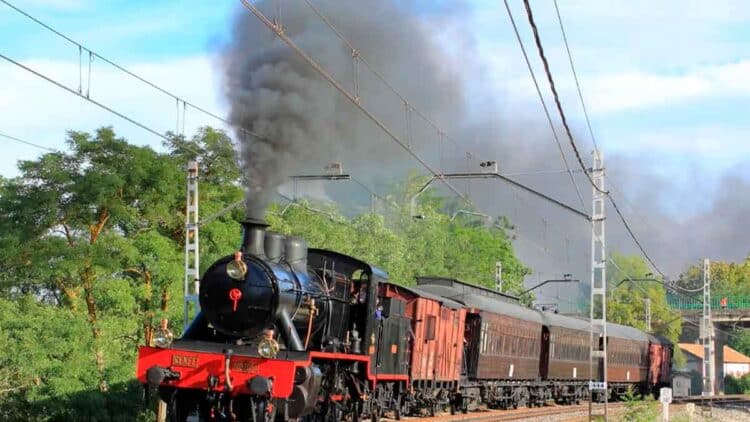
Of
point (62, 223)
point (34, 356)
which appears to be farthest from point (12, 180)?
point (34, 356)

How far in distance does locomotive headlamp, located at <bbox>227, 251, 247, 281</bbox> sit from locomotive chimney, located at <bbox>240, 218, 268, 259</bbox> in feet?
1.18

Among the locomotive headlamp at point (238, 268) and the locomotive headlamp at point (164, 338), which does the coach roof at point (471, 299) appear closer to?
the locomotive headlamp at point (238, 268)

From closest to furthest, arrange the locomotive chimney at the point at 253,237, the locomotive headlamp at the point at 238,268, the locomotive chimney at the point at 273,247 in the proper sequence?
the locomotive headlamp at the point at 238,268
the locomotive chimney at the point at 253,237
the locomotive chimney at the point at 273,247

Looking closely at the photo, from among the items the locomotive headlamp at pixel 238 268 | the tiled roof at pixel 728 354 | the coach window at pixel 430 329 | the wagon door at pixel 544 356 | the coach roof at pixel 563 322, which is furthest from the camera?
the tiled roof at pixel 728 354

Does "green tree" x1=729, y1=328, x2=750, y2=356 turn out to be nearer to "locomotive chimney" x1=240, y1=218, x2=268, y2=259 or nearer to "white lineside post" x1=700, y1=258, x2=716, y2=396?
"white lineside post" x1=700, y1=258, x2=716, y2=396

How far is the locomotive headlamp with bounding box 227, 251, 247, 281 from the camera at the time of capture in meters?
13.2

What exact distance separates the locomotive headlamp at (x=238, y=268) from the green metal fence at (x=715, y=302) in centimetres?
5723

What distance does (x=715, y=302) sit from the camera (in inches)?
3209

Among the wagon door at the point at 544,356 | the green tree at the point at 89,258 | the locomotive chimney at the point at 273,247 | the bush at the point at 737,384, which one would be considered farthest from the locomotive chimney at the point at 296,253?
the bush at the point at 737,384

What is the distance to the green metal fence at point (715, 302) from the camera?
7234 cm

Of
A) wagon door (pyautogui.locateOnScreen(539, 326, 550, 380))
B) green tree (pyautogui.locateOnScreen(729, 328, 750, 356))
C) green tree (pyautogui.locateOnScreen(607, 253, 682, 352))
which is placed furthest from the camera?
green tree (pyautogui.locateOnScreen(729, 328, 750, 356))

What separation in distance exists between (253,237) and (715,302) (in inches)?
2954

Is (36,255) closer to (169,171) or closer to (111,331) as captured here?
(111,331)

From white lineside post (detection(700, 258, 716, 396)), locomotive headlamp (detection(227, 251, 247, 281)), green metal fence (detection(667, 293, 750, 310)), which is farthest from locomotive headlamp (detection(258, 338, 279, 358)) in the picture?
green metal fence (detection(667, 293, 750, 310))
